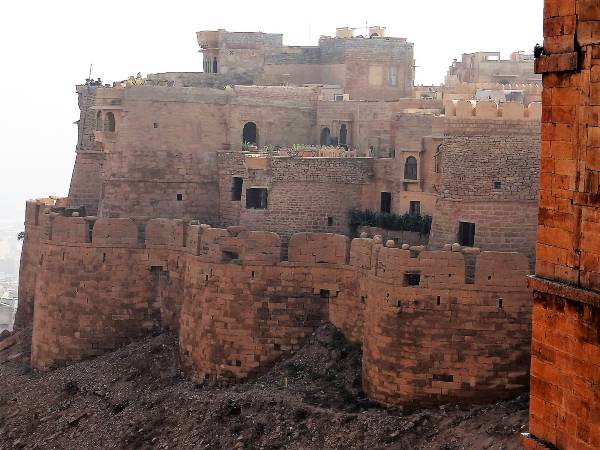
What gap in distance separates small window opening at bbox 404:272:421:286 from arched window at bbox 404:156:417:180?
5.32m

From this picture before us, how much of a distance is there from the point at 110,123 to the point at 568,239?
68.6 feet

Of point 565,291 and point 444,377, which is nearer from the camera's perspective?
point 565,291

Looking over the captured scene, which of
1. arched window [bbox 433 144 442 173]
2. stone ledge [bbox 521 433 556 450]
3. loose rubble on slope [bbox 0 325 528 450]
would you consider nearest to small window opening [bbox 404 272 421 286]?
loose rubble on slope [bbox 0 325 528 450]

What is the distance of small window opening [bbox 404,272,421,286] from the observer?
68.8ft

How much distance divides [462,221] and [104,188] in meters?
10.6

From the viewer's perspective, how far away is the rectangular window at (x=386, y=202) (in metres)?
26.7

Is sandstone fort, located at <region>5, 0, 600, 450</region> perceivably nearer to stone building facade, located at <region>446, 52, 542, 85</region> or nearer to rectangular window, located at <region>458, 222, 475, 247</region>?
rectangular window, located at <region>458, 222, 475, 247</region>

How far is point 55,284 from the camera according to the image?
27.7 metres

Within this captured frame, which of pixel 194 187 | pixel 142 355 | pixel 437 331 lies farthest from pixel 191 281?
pixel 437 331

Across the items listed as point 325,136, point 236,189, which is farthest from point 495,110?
point 325,136

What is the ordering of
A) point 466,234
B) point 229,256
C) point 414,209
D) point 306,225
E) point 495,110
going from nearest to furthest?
1. point 495,110
2. point 466,234
3. point 229,256
4. point 414,209
5. point 306,225

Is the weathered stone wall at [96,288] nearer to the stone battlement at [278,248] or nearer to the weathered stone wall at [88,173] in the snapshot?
the stone battlement at [278,248]

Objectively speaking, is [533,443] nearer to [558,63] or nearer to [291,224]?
[558,63]

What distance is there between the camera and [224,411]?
75.3ft
